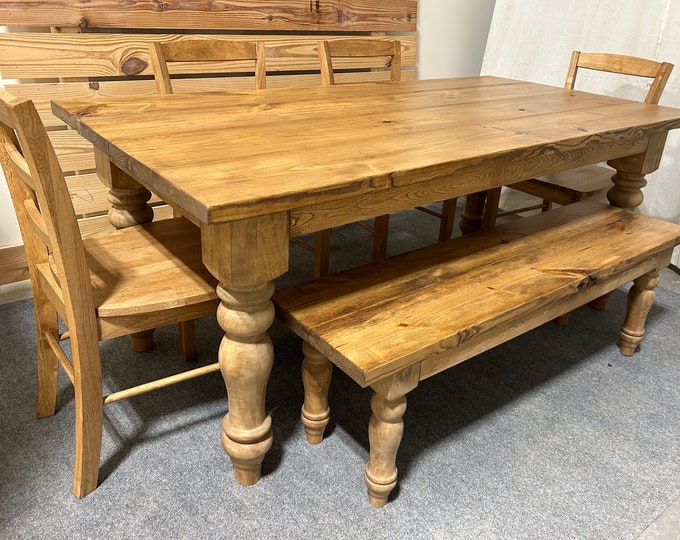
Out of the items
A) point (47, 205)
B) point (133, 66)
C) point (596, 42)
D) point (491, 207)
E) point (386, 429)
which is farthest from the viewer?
point (596, 42)

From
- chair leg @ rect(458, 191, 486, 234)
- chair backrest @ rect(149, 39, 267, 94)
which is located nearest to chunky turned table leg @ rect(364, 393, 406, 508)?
chair backrest @ rect(149, 39, 267, 94)

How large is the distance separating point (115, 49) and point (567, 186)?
1.92 metres

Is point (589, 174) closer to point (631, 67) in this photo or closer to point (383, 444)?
point (631, 67)

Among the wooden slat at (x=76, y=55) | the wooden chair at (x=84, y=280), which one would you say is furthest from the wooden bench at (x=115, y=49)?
the wooden chair at (x=84, y=280)

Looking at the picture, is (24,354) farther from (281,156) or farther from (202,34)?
(202,34)

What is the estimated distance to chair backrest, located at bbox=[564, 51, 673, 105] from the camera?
7.51 feet

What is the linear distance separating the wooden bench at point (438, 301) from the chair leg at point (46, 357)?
0.66 m

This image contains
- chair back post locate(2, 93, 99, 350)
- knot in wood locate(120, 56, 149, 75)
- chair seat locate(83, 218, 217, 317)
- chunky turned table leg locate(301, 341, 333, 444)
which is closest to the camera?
A: chair back post locate(2, 93, 99, 350)

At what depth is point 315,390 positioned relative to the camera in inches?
60.1

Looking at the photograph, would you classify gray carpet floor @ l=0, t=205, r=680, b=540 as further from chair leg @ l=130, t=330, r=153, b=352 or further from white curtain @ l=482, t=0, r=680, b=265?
white curtain @ l=482, t=0, r=680, b=265

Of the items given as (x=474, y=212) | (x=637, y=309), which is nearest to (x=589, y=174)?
(x=474, y=212)

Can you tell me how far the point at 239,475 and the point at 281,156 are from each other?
2.68 ft

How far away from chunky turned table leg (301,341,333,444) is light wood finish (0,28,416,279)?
30.9 inches

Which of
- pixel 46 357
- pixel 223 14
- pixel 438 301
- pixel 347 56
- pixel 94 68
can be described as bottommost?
pixel 46 357
